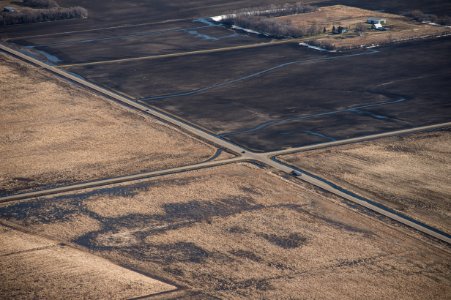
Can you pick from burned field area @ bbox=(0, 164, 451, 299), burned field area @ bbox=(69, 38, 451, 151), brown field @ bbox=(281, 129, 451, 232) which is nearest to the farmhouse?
burned field area @ bbox=(69, 38, 451, 151)

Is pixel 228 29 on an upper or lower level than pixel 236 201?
upper

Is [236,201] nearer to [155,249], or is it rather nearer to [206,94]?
[155,249]

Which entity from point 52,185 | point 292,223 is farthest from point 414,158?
point 52,185

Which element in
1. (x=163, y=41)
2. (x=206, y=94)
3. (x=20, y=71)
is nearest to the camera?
(x=206, y=94)

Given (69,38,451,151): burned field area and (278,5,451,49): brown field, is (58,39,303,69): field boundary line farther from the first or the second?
(278,5,451,49): brown field

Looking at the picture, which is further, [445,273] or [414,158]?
[414,158]

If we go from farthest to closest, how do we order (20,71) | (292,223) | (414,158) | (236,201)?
(20,71) → (414,158) → (236,201) → (292,223)

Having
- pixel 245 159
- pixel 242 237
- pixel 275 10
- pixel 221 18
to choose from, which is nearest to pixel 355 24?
pixel 275 10

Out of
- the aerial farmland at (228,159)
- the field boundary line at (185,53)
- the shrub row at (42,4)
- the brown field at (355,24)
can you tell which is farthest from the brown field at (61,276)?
the shrub row at (42,4)
